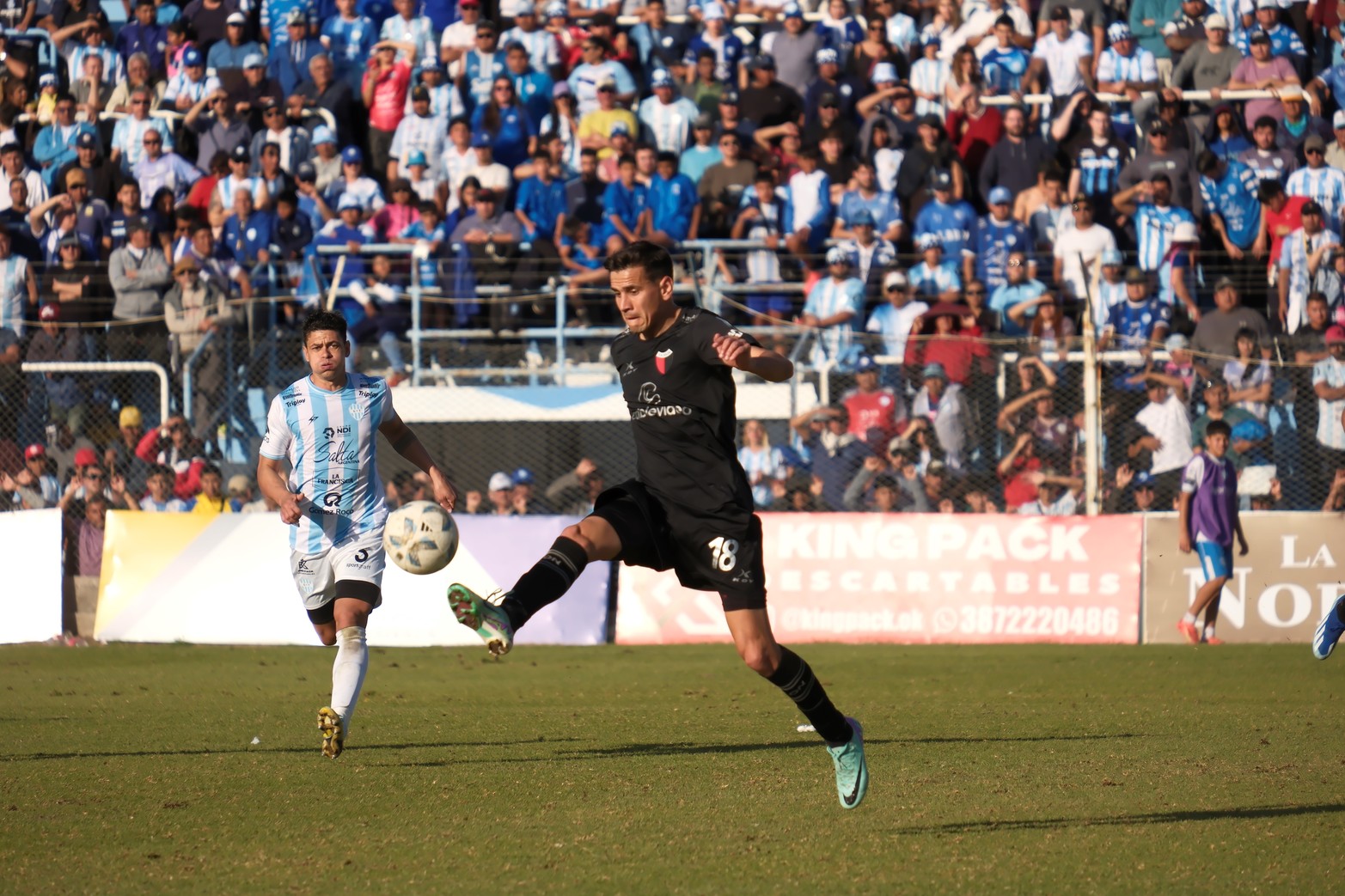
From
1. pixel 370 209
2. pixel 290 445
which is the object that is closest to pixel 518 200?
pixel 370 209

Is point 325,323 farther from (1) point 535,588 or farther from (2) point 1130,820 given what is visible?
(2) point 1130,820

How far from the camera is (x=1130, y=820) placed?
6684 millimetres

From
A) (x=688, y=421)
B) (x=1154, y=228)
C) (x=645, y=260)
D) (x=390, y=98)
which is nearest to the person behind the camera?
(x=645, y=260)

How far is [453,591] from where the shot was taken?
5.82m

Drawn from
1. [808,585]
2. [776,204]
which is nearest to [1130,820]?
[808,585]

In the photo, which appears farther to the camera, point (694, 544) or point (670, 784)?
point (670, 784)

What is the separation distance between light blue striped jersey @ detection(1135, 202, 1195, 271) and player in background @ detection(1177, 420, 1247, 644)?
2903mm

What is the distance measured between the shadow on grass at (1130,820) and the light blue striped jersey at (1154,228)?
11.9 m

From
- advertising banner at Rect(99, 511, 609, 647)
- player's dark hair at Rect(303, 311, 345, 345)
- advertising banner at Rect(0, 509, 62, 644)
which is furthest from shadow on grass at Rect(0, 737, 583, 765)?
advertising banner at Rect(0, 509, 62, 644)

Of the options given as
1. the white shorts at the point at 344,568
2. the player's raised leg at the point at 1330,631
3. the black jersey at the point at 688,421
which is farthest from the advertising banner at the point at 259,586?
the black jersey at the point at 688,421

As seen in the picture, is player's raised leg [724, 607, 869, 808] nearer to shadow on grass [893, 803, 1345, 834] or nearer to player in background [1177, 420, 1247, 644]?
shadow on grass [893, 803, 1345, 834]

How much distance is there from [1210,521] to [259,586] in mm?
8665

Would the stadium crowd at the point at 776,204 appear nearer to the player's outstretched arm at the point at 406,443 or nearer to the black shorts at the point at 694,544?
the player's outstretched arm at the point at 406,443

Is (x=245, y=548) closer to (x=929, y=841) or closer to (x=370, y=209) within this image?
(x=370, y=209)
